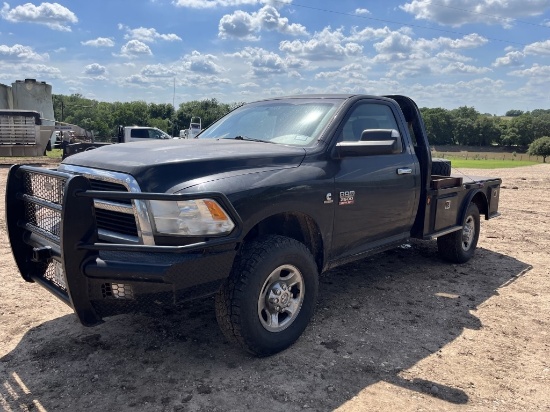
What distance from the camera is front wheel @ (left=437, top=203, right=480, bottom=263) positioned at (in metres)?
5.99

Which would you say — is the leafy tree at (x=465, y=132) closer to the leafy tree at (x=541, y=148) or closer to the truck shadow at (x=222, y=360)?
the leafy tree at (x=541, y=148)

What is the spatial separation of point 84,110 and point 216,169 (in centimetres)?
12567

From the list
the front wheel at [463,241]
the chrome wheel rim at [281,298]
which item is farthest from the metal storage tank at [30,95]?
the chrome wheel rim at [281,298]

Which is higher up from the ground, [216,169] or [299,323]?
[216,169]

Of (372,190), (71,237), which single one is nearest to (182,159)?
(71,237)

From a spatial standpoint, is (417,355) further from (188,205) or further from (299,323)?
(188,205)

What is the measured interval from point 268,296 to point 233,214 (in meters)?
0.79

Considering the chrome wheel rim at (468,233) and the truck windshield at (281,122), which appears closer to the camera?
the truck windshield at (281,122)

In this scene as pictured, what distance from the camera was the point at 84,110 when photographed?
385 feet

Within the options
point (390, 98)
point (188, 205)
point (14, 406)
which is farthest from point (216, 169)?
point (390, 98)

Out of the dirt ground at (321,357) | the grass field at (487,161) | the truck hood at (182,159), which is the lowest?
the grass field at (487,161)


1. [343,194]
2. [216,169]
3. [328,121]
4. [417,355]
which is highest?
[328,121]

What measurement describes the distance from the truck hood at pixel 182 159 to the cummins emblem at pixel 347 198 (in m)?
0.51

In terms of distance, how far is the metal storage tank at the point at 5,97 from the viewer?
103 ft
